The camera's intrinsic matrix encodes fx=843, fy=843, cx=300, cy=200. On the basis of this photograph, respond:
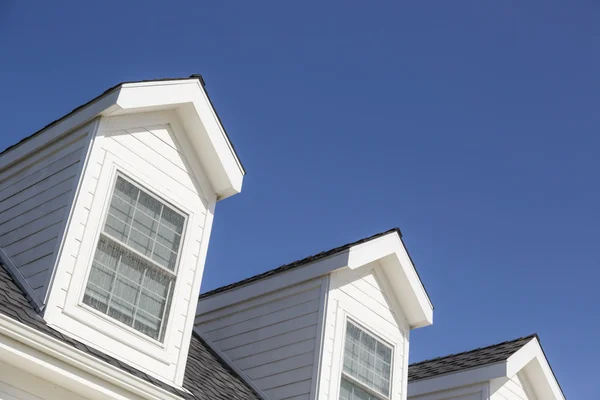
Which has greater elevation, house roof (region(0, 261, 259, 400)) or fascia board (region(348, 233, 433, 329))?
fascia board (region(348, 233, 433, 329))

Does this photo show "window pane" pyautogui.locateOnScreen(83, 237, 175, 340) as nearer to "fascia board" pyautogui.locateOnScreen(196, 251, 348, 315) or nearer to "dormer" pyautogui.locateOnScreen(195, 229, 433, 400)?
"dormer" pyautogui.locateOnScreen(195, 229, 433, 400)

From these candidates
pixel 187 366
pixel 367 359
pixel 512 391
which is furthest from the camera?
pixel 512 391

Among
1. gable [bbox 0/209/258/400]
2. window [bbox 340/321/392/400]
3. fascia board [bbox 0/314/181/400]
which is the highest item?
window [bbox 340/321/392/400]

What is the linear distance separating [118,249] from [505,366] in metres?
6.59

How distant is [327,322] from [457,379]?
130 inches

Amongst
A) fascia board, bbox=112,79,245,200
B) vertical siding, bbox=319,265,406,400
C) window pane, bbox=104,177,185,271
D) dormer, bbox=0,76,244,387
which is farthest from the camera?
vertical siding, bbox=319,265,406,400

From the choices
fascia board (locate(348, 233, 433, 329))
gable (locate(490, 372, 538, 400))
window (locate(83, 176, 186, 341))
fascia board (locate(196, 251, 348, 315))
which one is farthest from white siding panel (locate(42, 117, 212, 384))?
gable (locate(490, 372, 538, 400))

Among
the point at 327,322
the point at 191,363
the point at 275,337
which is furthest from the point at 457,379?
the point at 191,363

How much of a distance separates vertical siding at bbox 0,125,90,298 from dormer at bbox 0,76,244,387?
1cm

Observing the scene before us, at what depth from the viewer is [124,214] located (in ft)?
29.4

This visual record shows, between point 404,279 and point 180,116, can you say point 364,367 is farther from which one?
point 180,116

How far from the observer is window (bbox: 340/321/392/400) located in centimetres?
1077

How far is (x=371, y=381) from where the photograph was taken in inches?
434

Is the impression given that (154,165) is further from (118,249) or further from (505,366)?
(505,366)
